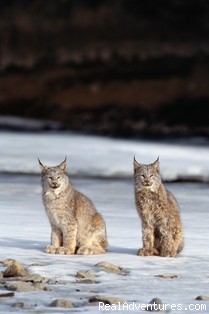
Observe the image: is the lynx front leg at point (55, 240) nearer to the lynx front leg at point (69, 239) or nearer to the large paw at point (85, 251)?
the lynx front leg at point (69, 239)

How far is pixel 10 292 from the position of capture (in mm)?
8242

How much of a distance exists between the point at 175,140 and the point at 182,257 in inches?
939

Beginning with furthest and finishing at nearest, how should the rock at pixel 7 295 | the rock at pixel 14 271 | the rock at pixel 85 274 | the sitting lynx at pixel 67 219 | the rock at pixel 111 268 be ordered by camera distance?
the sitting lynx at pixel 67 219
the rock at pixel 111 268
the rock at pixel 85 274
the rock at pixel 14 271
the rock at pixel 7 295

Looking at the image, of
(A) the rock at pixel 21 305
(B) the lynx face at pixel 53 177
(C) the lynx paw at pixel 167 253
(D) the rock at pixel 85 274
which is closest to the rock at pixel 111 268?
(D) the rock at pixel 85 274

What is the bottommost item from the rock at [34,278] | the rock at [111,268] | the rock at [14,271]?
the rock at [34,278]

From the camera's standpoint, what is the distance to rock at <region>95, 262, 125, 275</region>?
922 cm

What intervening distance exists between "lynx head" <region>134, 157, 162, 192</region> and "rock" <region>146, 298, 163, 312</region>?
7.68 feet

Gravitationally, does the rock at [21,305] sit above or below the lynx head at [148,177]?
below

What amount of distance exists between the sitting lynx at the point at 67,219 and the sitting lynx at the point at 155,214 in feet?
1.31

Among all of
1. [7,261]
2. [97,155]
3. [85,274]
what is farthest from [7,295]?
[97,155]

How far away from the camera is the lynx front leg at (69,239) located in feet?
33.3

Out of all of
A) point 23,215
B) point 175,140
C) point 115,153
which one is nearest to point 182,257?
point 23,215

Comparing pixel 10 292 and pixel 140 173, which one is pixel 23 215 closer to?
pixel 140 173

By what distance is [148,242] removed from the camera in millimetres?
10266
